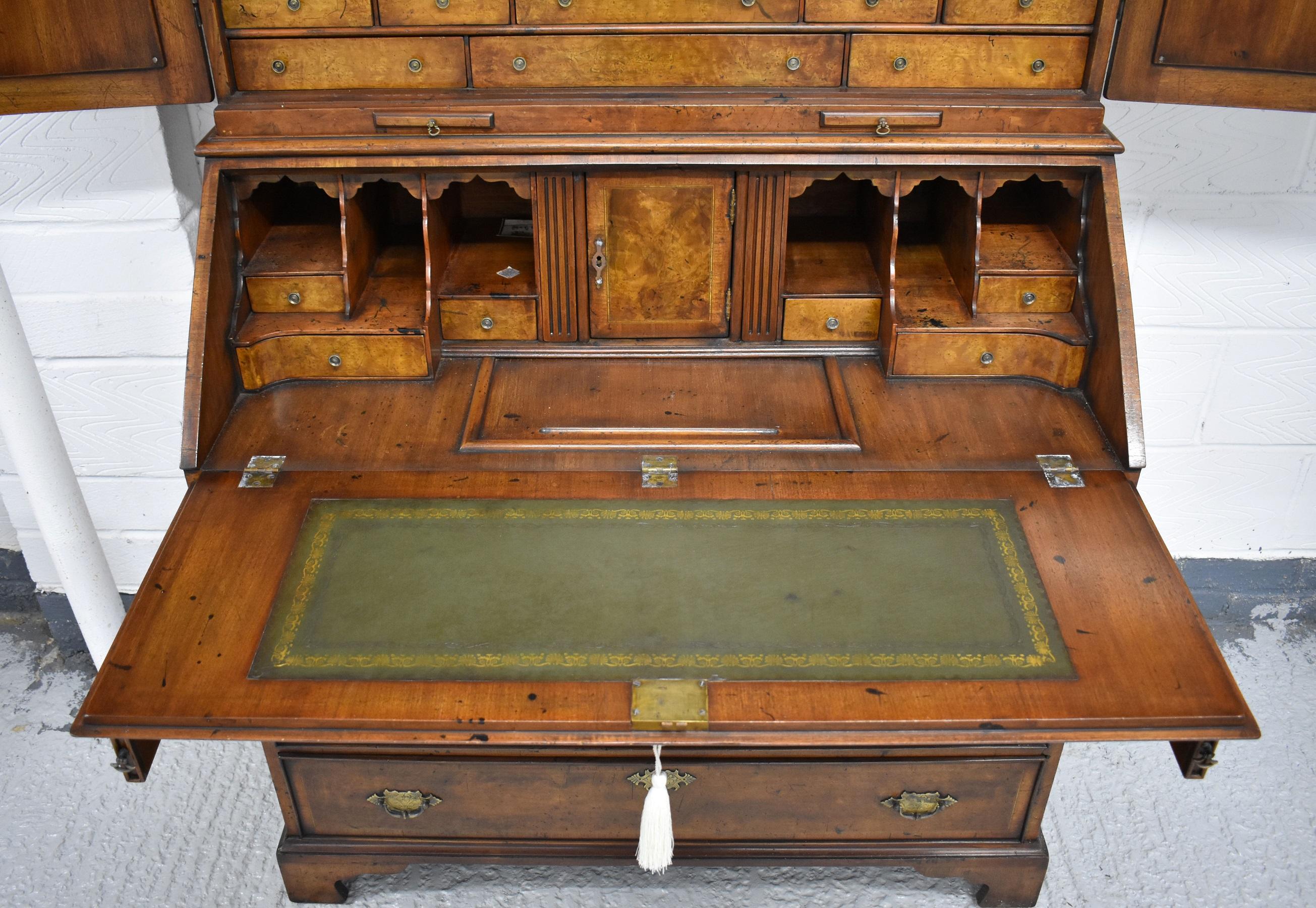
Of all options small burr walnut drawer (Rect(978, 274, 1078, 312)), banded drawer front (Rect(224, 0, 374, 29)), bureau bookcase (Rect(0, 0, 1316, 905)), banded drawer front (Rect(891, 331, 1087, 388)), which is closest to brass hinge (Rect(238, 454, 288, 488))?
bureau bookcase (Rect(0, 0, 1316, 905))

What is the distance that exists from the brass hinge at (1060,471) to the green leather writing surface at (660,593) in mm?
131

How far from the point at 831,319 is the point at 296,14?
1213 millimetres

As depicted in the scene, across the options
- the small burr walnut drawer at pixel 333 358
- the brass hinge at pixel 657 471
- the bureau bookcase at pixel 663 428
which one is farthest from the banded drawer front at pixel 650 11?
the brass hinge at pixel 657 471

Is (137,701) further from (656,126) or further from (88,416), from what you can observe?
(88,416)

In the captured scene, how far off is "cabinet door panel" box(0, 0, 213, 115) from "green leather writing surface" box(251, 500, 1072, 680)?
32.0 inches

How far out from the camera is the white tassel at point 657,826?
6.42 ft

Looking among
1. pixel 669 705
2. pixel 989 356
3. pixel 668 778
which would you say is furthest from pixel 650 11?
pixel 668 778

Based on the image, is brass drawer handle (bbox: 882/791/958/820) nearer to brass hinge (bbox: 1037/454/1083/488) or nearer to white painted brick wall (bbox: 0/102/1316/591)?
brass hinge (bbox: 1037/454/1083/488)

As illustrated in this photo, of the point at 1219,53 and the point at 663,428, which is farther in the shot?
the point at 663,428

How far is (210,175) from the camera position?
2135 millimetres

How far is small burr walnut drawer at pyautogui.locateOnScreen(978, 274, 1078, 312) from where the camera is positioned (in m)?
2.29

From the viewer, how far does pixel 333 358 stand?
2307mm

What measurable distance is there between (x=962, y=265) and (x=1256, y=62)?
641 millimetres

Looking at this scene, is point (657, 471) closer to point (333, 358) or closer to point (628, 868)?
point (333, 358)
